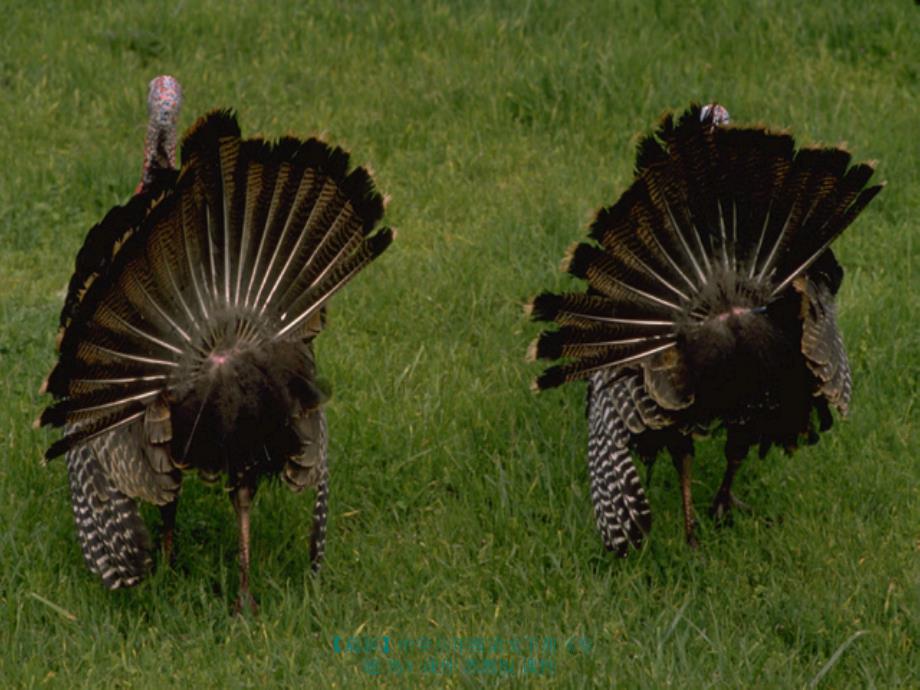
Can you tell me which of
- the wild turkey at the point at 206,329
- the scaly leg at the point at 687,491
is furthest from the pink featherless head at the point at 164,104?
the scaly leg at the point at 687,491

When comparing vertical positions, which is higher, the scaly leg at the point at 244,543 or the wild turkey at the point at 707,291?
the wild turkey at the point at 707,291

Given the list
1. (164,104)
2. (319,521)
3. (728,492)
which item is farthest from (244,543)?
(728,492)

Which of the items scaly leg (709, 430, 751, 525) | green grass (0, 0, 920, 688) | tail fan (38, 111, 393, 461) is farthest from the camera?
scaly leg (709, 430, 751, 525)

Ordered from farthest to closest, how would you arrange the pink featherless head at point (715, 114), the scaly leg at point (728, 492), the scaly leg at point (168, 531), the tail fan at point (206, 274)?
the scaly leg at point (728, 492), the pink featherless head at point (715, 114), the scaly leg at point (168, 531), the tail fan at point (206, 274)

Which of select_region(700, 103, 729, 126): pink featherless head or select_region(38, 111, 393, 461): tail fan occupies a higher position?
select_region(700, 103, 729, 126): pink featherless head

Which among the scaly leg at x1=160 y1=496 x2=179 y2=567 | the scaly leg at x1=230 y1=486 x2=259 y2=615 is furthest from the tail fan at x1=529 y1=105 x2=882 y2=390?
the scaly leg at x1=160 y1=496 x2=179 y2=567

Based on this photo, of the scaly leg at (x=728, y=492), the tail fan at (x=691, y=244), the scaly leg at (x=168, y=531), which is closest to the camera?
the tail fan at (x=691, y=244)

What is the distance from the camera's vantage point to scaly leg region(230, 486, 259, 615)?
5863 millimetres

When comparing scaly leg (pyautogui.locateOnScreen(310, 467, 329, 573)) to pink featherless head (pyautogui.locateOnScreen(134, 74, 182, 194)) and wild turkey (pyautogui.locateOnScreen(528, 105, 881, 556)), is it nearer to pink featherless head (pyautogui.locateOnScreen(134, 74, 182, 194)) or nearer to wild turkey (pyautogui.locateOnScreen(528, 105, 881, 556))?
wild turkey (pyautogui.locateOnScreen(528, 105, 881, 556))

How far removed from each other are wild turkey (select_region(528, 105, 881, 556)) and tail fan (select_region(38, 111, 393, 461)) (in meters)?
0.88

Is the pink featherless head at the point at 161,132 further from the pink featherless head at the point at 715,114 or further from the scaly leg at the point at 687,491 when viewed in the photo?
the scaly leg at the point at 687,491

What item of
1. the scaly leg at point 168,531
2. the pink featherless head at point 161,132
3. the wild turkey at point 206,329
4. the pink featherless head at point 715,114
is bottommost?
the scaly leg at point 168,531

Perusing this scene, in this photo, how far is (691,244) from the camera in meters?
5.90

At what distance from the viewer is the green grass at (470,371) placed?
18.5 ft
